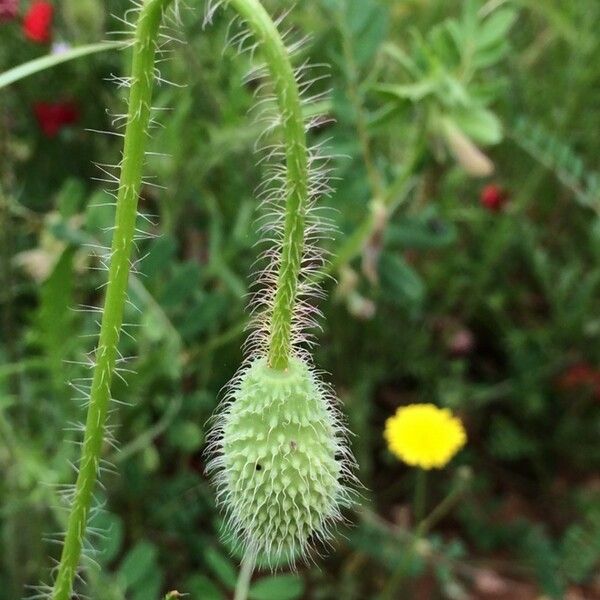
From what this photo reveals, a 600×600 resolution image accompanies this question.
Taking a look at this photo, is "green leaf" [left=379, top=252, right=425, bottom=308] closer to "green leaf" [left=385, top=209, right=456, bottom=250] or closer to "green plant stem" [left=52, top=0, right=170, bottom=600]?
"green leaf" [left=385, top=209, right=456, bottom=250]

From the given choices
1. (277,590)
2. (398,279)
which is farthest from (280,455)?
(398,279)

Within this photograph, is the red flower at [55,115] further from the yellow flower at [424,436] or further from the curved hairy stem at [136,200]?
the curved hairy stem at [136,200]

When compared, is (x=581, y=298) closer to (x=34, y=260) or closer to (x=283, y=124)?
(x=34, y=260)

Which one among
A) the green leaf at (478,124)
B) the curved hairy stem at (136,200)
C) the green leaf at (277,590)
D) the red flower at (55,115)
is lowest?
the green leaf at (277,590)

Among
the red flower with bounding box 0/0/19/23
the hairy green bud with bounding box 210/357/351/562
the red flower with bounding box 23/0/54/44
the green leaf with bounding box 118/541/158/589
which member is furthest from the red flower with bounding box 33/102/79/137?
the hairy green bud with bounding box 210/357/351/562

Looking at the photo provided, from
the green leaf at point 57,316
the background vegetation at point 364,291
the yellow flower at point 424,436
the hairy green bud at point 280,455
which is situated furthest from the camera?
the yellow flower at point 424,436

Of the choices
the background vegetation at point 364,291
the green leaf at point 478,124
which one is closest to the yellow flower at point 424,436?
the background vegetation at point 364,291

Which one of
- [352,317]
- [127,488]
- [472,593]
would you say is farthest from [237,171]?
[472,593]
